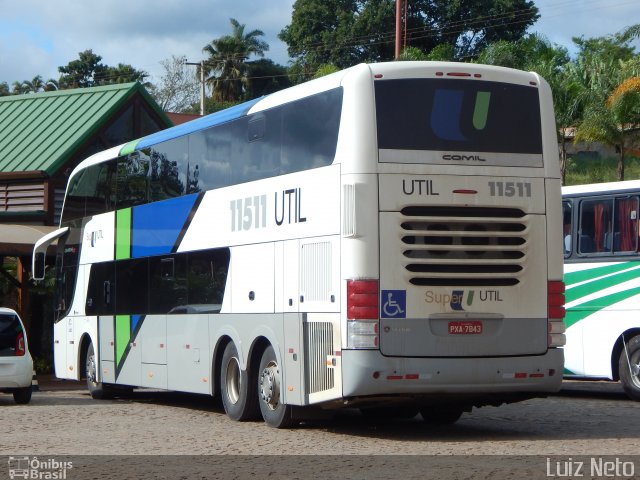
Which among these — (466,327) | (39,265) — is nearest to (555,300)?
(466,327)

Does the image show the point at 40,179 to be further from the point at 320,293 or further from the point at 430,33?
the point at 430,33

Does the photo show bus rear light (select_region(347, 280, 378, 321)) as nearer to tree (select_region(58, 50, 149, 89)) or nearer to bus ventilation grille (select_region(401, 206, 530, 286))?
bus ventilation grille (select_region(401, 206, 530, 286))

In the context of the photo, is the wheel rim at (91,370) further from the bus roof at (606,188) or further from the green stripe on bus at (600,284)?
the bus roof at (606,188)

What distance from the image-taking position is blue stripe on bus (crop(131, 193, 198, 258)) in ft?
56.0

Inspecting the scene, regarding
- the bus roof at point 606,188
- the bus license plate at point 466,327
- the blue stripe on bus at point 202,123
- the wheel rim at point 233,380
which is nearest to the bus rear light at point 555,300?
the bus license plate at point 466,327

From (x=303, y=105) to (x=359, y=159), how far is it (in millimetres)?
1525

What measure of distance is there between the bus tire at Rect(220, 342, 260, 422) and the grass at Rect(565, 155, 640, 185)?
111ft

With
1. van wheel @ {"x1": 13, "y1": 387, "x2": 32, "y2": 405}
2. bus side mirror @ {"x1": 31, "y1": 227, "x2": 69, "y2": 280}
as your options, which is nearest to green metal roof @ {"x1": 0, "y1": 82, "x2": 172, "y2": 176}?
bus side mirror @ {"x1": 31, "y1": 227, "x2": 69, "y2": 280}

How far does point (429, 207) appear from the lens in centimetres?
1276

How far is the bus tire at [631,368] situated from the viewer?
704 inches

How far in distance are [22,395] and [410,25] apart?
50679 millimetres

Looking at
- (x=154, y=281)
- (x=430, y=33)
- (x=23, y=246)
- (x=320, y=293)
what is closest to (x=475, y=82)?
(x=320, y=293)

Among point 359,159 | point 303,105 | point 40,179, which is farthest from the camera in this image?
point 40,179

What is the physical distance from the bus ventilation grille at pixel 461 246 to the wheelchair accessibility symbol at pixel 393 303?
240 millimetres
